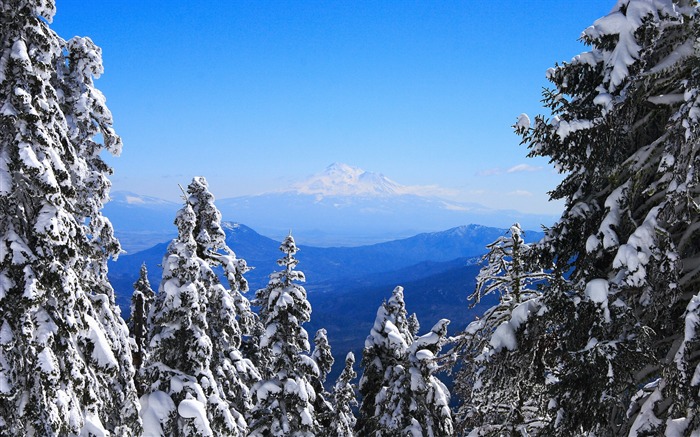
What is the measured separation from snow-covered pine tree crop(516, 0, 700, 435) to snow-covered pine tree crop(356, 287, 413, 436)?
9375 mm

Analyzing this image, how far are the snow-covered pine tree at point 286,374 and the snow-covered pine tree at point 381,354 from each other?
2.12 metres

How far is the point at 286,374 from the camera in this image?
55.7 ft

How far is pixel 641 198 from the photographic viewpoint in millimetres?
7961

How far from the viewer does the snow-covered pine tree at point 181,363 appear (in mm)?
13172

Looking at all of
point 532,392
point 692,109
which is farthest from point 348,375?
point 692,109

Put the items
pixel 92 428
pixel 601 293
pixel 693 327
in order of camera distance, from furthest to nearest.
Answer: pixel 92 428 < pixel 601 293 < pixel 693 327

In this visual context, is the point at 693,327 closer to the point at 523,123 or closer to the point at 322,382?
the point at 523,123

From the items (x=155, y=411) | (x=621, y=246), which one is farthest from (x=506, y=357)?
(x=155, y=411)

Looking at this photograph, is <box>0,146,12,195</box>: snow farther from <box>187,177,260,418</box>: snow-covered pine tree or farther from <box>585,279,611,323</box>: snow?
<box>187,177,260,418</box>: snow-covered pine tree

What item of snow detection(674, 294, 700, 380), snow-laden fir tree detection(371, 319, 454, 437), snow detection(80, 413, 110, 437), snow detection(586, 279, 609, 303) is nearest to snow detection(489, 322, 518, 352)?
snow detection(586, 279, 609, 303)

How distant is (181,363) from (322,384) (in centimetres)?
1065

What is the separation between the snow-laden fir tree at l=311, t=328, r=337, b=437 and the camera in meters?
19.6

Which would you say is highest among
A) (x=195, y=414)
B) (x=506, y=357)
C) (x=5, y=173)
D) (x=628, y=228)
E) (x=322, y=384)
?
(x=5, y=173)

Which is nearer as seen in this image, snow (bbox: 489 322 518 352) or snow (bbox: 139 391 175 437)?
snow (bbox: 489 322 518 352)
